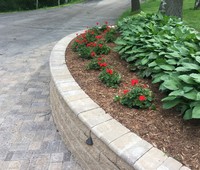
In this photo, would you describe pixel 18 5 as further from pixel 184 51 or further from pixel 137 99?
pixel 137 99

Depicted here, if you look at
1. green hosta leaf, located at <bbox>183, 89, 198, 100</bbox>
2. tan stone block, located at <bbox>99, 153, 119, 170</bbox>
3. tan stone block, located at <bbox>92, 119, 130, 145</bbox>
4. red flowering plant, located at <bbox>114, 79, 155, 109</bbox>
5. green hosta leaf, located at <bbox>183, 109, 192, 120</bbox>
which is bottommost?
tan stone block, located at <bbox>99, 153, 119, 170</bbox>

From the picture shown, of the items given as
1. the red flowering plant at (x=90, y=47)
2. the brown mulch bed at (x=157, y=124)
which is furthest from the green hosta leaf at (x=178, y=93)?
the red flowering plant at (x=90, y=47)

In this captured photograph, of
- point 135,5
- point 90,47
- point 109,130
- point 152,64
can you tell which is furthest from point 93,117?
point 135,5

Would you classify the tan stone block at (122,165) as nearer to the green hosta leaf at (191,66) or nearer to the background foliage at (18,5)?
the green hosta leaf at (191,66)

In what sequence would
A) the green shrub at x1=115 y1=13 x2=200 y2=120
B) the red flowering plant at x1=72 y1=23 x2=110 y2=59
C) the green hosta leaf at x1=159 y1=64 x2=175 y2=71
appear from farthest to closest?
the red flowering plant at x1=72 y1=23 x2=110 y2=59, the green hosta leaf at x1=159 y1=64 x2=175 y2=71, the green shrub at x1=115 y1=13 x2=200 y2=120

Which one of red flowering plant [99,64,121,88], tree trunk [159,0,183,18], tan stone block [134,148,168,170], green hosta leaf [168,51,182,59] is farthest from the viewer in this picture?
tree trunk [159,0,183,18]

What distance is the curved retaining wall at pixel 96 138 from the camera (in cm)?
186

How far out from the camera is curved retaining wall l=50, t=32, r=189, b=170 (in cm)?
186

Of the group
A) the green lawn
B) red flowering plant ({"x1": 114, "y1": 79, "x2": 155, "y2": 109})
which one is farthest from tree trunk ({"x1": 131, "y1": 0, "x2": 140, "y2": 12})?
red flowering plant ({"x1": 114, "y1": 79, "x2": 155, "y2": 109})

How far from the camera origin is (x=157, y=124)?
233 cm

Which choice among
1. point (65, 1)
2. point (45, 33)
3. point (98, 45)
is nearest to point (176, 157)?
point (98, 45)

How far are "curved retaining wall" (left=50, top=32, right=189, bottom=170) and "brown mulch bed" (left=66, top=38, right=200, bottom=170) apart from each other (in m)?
0.09

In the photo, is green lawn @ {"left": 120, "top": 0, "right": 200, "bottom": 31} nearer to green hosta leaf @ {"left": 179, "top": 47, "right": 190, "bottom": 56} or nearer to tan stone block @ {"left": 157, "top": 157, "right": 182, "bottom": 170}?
green hosta leaf @ {"left": 179, "top": 47, "right": 190, "bottom": 56}

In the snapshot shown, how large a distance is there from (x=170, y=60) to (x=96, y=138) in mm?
1366
